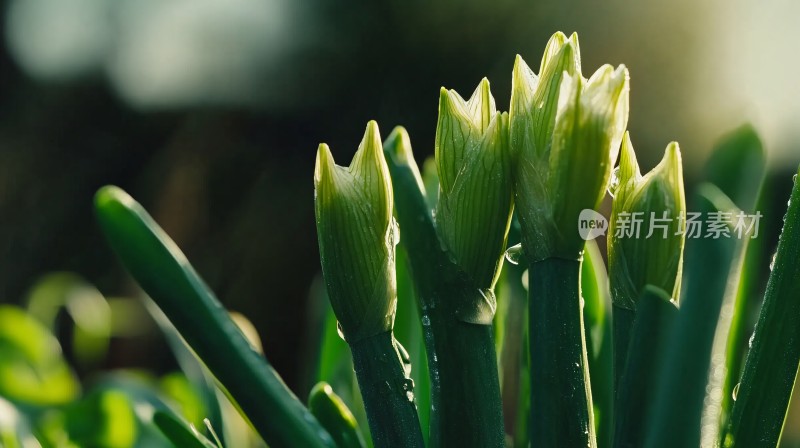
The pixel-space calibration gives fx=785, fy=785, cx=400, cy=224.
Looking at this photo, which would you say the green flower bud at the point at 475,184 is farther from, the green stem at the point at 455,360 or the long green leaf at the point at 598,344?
the long green leaf at the point at 598,344

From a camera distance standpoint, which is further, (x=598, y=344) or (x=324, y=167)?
(x=598, y=344)

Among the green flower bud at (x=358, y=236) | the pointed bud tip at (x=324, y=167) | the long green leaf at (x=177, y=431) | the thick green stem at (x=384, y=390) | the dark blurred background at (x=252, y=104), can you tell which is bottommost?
the long green leaf at (x=177, y=431)

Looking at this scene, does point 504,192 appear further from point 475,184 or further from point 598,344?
point 598,344

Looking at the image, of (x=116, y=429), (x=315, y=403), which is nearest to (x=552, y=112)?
(x=315, y=403)

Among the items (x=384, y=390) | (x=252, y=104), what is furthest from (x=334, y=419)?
(x=252, y=104)

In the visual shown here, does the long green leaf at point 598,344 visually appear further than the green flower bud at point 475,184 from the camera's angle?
Yes

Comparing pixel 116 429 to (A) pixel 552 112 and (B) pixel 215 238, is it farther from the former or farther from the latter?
(B) pixel 215 238

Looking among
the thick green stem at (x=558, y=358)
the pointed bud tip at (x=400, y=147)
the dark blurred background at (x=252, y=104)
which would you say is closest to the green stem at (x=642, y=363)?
the thick green stem at (x=558, y=358)
